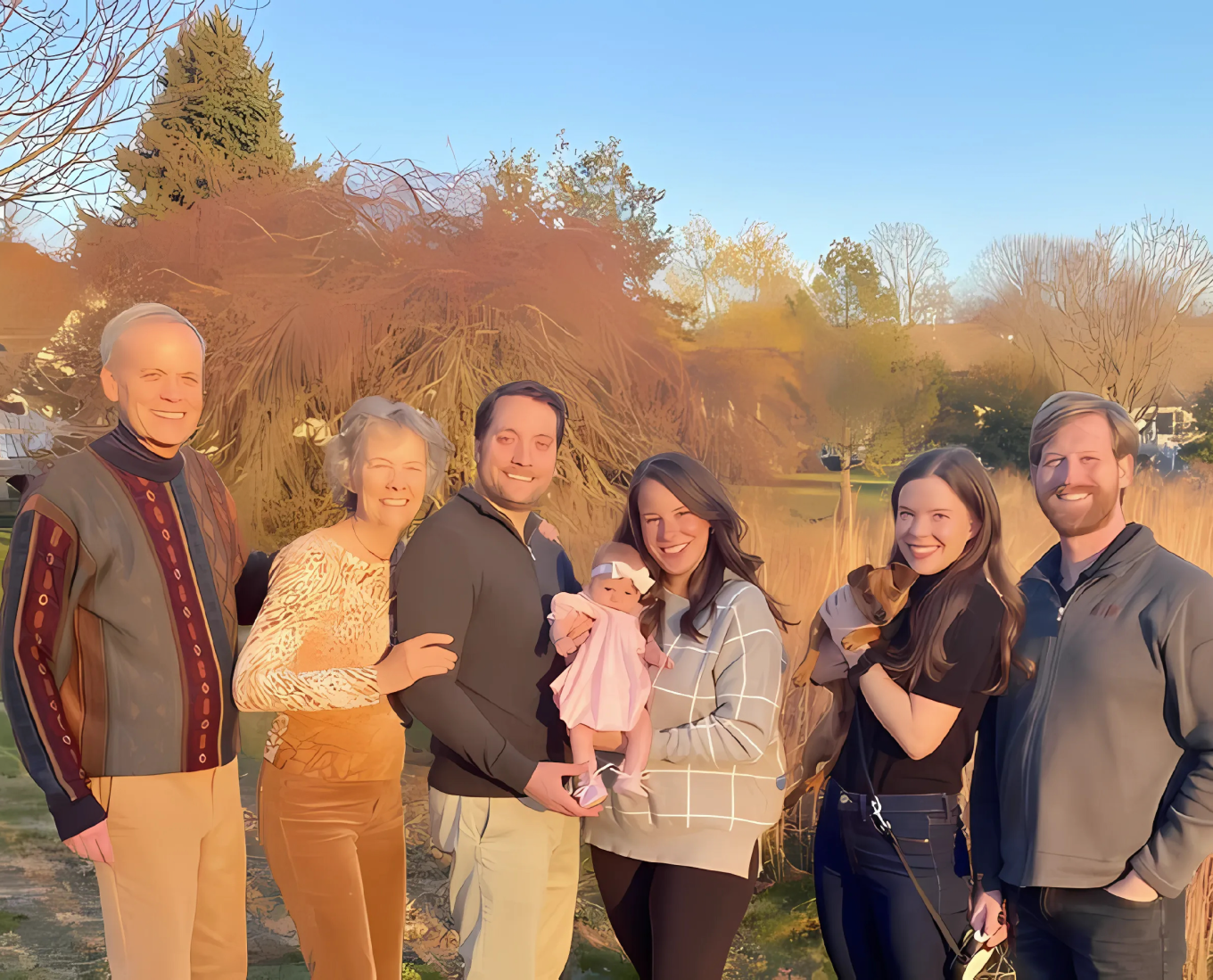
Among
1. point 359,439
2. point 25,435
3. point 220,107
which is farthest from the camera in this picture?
point 220,107

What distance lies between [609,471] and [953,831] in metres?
4.05

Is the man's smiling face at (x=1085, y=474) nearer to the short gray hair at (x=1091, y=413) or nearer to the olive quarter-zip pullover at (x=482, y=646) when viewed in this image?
the short gray hair at (x=1091, y=413)

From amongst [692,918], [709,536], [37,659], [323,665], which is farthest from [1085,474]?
[37,659]

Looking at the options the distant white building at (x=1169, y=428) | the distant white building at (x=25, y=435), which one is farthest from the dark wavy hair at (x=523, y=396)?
the distant white building at (x=1169, y=428)

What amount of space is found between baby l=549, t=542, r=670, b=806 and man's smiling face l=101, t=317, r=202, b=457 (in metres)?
1.14

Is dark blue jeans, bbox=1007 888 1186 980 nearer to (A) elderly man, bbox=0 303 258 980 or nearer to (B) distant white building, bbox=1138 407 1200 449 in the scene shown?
(A) elderly man, bbox=0 303 258 980

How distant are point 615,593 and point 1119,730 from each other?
1230 mm

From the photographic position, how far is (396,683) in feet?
7.36

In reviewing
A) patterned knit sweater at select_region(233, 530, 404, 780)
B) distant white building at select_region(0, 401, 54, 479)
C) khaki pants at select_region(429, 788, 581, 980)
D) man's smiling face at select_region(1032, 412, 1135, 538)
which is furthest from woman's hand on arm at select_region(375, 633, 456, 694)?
distant white building at select_region(0, 401, 54, 479)

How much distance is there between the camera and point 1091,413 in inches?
88.3

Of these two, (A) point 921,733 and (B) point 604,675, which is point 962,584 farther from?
(B) point 604,675

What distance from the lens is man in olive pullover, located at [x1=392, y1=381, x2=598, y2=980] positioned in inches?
87.0

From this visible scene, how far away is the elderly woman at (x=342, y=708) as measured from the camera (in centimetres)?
238

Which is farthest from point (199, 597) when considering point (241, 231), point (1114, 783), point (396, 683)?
point (241, 231)
